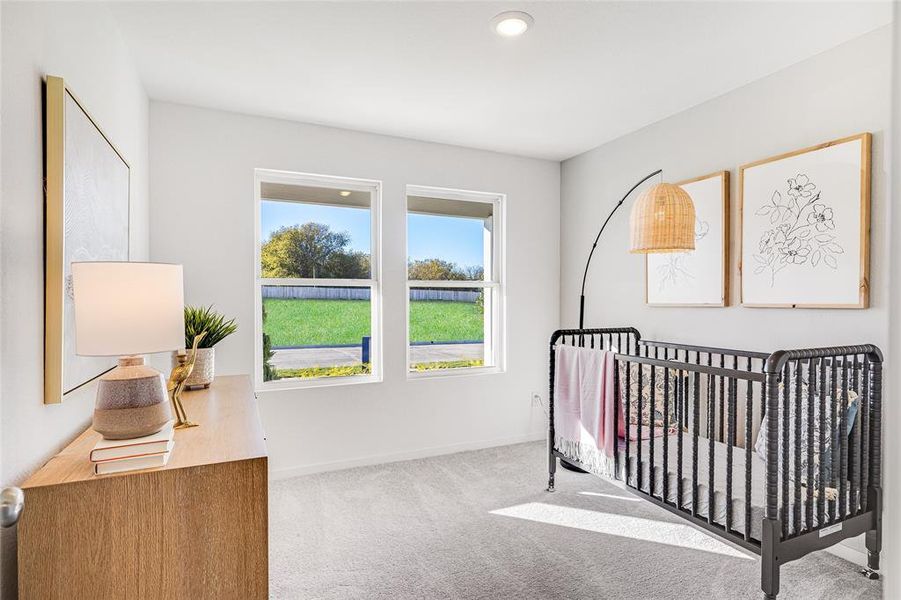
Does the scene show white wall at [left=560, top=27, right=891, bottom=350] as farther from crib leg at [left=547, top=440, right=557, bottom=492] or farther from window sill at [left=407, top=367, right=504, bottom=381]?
crib leg at [left=547, top=440, right=557, bottom=492]

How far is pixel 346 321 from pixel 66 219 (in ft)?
7.41

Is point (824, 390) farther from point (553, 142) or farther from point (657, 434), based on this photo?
point (553, 142)

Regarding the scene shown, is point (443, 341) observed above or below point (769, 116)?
below

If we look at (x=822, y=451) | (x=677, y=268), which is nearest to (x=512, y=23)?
(x=677, y=268)

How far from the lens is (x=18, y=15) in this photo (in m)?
1.26

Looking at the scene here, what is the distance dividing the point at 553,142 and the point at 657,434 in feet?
7.31

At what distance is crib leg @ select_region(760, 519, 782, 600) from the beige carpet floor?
8.8 inches

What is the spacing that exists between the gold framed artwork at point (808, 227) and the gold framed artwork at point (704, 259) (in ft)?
0.38

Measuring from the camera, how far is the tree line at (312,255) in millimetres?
3457

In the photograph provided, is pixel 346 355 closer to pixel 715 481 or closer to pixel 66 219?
pixel 66 219

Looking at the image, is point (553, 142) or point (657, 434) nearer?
point (657, 434)

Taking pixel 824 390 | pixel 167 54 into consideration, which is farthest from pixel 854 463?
pixel 167 54

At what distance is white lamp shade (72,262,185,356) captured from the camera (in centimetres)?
122

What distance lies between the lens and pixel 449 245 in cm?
407
